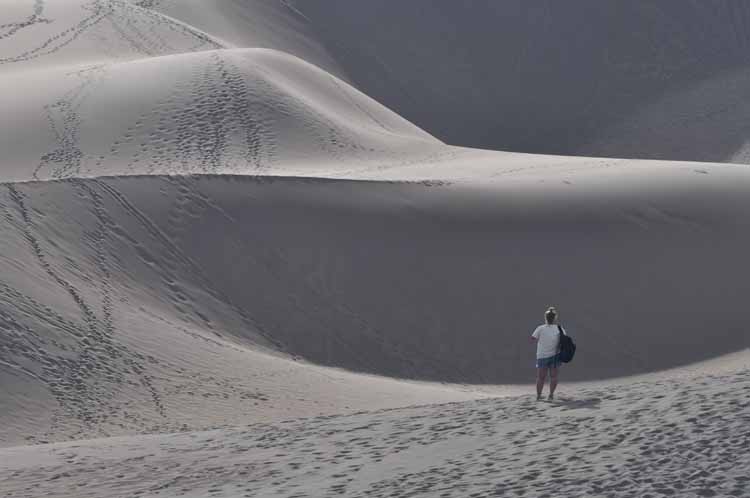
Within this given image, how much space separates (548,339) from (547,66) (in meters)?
39.5

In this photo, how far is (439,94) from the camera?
4903 cm

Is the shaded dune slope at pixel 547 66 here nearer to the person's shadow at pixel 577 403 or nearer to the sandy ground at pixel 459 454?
the sandy ground at pixel 459 454

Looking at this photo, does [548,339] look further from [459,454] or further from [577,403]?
[459,454]

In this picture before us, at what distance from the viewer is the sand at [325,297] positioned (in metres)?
11.4

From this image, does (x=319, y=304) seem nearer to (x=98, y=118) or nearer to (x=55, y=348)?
(x=55, y=348)

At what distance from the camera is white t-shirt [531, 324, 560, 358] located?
12500 mm

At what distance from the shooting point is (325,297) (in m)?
21.9

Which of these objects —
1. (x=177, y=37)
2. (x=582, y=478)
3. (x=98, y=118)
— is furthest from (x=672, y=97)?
(x=582, y=478)


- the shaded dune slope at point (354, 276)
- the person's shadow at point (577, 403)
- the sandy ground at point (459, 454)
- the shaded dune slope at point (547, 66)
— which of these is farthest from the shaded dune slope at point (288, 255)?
the shaded dune slope at point (547, 66)

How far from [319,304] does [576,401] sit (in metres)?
9.58

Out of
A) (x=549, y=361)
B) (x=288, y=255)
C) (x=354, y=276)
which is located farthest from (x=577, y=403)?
(x=288, y=255)

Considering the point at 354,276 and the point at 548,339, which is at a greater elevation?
the point at 354,276

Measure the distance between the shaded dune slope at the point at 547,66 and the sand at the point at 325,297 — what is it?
38.3ft

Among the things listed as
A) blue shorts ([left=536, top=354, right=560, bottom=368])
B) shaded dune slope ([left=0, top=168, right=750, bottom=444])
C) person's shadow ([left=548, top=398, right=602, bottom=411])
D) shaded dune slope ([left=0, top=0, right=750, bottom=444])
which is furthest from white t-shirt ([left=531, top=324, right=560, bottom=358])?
Result: shaded dune slope ([left=0, top=168, right=750, bottom=444])
